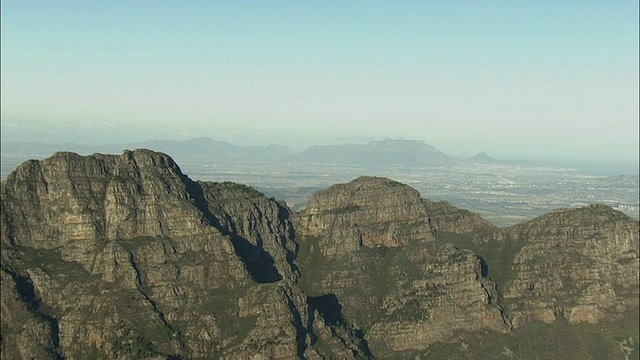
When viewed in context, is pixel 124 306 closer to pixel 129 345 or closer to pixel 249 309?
pixel 129 345

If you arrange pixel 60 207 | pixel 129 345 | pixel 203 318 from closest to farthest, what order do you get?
pixel 129 345
pixel 203 318
pixel 60 207

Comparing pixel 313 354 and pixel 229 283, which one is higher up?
pixel 229 283

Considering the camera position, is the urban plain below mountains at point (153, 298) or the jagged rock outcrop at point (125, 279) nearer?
the jagged rock outcrop at point (125, 279)

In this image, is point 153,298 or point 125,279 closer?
point 125,279

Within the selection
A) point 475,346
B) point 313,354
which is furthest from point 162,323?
point 475,346

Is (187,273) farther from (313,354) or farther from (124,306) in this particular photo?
(313,354)

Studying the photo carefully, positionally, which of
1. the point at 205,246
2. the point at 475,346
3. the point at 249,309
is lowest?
the point at 475,346

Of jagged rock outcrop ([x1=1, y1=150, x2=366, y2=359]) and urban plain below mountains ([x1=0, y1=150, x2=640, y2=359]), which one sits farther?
urban plain below mountains ([x1=0, y1=150, x2=640, y2=359])

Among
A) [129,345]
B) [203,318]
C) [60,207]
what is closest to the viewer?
[129,345]

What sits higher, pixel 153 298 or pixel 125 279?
pixel 125 279

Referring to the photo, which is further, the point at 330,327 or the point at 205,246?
the point at 205,246
